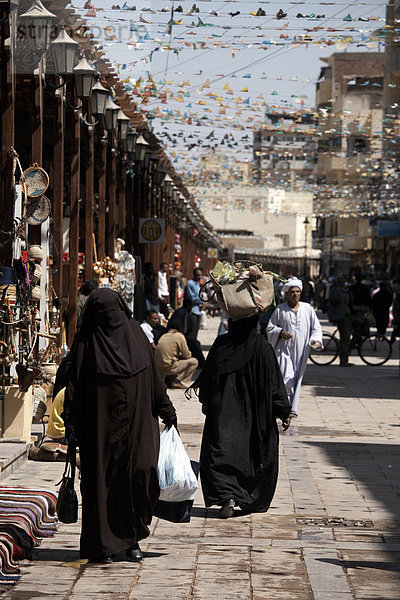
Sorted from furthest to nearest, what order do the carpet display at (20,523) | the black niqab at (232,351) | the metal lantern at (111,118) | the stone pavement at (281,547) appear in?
the metal lantern at (111,118) < the black niqab at (232,351) < the carpet display at (20,523) < the stone pavement at (281,547)

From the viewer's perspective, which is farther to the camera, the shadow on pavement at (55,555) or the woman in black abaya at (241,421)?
the woman in black abaya at (241,421)

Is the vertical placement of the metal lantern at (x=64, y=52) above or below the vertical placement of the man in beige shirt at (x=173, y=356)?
above

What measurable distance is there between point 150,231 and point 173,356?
8271mm

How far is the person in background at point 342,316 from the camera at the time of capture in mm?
23469

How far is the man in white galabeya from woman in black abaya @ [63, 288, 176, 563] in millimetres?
6333

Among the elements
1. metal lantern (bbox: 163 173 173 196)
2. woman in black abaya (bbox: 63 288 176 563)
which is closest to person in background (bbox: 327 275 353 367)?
metal lantern (bbox: 163 173 173 196)

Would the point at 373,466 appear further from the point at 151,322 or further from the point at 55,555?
the point at 151,322

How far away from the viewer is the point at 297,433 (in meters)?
12.8

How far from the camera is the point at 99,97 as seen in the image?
16.6m

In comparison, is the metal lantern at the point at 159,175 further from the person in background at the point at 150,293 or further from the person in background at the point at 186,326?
the person in background at the point at 186,326

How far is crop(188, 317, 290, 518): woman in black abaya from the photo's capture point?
8.47m

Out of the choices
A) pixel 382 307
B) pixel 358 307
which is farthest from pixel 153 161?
pixel 382 307

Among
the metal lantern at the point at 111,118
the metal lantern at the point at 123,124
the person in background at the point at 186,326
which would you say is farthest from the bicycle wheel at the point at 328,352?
the metal lantern at the point at 111,118

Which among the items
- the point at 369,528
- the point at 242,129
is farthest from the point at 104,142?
the point at 369,528
